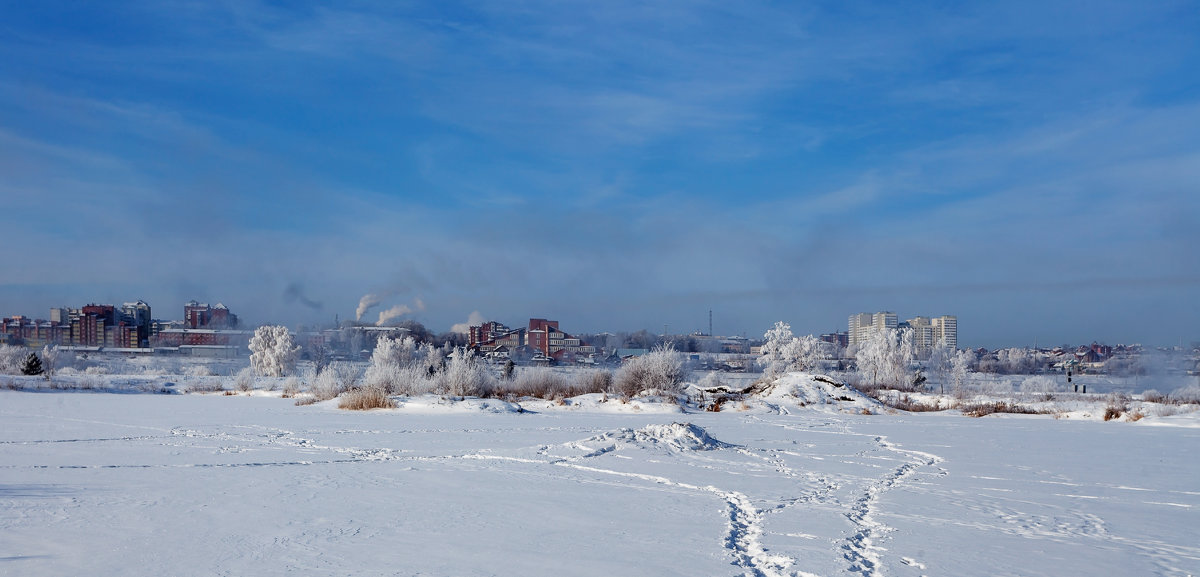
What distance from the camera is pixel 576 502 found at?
718 cm

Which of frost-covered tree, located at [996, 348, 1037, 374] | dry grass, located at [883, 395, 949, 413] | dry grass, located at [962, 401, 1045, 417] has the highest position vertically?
dry grass, located at [962, 401, 1045, 417]

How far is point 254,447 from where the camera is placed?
35.8ft

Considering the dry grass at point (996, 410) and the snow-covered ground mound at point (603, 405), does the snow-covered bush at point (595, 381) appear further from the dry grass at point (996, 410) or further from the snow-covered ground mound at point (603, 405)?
the dry grass at point (996, 410)

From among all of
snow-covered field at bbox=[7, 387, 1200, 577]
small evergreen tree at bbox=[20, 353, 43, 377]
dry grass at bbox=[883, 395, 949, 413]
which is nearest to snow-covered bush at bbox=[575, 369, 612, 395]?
dry grass at bbox=[883, 395, 949, 413]

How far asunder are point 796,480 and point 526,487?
2921mm

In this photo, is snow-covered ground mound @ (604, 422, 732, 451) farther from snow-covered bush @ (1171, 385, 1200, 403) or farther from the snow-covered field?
snow-covered bush @ (1171, 385, 1200, 403)

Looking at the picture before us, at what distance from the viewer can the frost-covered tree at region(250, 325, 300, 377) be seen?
4641 centimetres

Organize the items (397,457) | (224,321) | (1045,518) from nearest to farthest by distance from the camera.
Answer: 1. (1045,518)
2. (397,457)
3. (224,321)

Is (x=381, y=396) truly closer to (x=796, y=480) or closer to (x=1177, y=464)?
(x=796, y=480)

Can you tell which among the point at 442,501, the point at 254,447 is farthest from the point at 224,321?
the point at 442,501

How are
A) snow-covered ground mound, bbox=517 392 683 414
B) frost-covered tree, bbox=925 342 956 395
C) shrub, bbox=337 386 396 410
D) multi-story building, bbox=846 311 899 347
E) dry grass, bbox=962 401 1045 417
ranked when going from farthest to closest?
multi-story building, bbox=846 311 899 347 → frost-covered tree, bbox=925 342 956 395 → dry grass, bbox=962 401 1045 417 → snow-covered ground mound, bbox=517 392 683 414 → shrub, bbox=337 386 396 410

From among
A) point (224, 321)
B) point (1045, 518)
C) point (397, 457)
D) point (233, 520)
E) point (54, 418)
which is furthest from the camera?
point (224, 321)

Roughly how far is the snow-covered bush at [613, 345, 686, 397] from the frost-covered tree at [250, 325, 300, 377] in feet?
83.4

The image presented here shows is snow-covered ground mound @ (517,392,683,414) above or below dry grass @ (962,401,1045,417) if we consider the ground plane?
above
